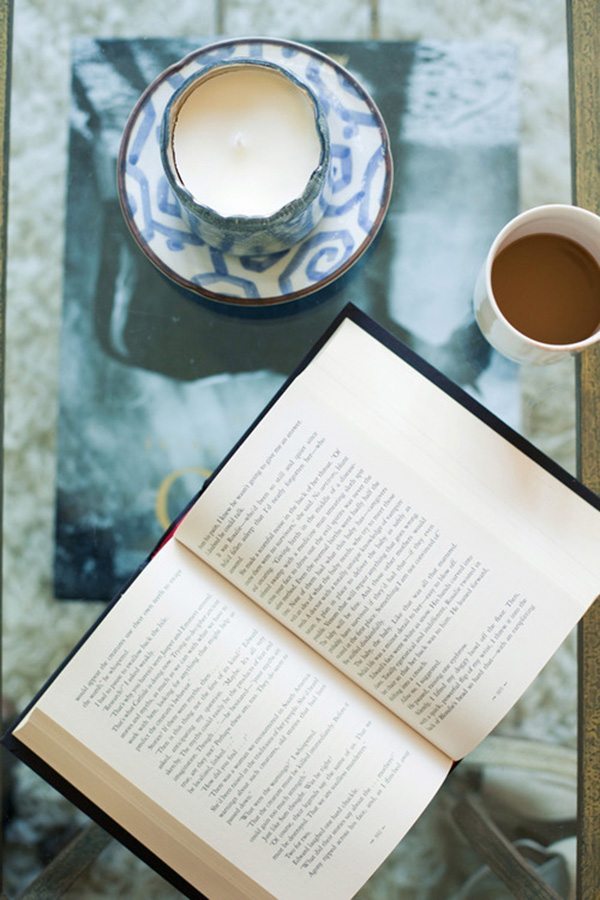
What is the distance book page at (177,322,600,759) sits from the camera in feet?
1.84

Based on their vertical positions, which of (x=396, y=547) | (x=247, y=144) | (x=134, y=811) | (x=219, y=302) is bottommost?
(x=134, y=811)

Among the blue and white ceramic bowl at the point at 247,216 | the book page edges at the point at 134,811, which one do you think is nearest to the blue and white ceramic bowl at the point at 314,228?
the blue and white ceramic bowl at the point at 247,216

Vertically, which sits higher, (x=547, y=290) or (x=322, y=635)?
(x=547, y=290)

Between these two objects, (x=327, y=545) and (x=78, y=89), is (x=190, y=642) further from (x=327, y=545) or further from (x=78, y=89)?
(x=78, y=89)

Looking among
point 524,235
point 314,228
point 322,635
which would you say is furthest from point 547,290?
point 322,635

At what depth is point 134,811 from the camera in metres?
0.56

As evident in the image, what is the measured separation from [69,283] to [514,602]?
378mm

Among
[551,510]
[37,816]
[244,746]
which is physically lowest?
[37,816]

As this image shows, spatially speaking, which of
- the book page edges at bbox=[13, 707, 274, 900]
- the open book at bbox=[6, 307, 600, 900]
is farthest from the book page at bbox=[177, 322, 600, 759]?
the book page edges at bbox=[13, 707, 274, 900]

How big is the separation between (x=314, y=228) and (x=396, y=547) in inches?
8.5

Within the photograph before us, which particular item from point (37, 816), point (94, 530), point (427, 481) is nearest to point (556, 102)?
point (427, 481)

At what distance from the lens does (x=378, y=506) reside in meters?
0.56

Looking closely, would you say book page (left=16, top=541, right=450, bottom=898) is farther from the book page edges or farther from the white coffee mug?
the white coffee mug

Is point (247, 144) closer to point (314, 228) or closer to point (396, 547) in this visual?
point (314, 228)
